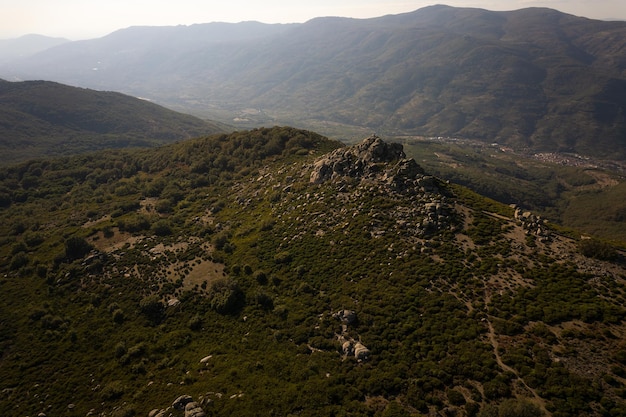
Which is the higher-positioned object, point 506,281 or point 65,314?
point 506,281

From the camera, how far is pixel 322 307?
53719 mm

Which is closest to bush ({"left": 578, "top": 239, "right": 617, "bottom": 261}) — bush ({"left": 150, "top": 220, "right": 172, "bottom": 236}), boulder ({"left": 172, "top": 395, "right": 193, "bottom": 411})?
boulder ({"left": 172, "top": 395, "right": 193, "bottom": 411})

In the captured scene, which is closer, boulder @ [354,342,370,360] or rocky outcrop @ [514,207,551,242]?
boulder @ [354,342,370,360]

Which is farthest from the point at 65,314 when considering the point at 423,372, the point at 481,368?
the point at 481,368

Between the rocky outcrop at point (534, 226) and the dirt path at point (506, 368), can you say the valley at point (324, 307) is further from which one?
the rocky outcrop at point (534, 226)

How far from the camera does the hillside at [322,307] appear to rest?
121ft

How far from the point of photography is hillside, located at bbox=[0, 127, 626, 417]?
36938mm

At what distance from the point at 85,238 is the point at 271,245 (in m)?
58.4

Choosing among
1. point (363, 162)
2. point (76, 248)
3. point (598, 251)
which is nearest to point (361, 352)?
point (598, 251)

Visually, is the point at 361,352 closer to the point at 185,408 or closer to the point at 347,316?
the point at 347,316

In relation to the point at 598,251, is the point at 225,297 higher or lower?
lower

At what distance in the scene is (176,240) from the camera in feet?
277

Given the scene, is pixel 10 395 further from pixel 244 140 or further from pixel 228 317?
pixel 244 140

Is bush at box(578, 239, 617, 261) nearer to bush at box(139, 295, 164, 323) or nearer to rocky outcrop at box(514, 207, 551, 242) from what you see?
rocky outcrop at box(514, 207, 551, 242)
